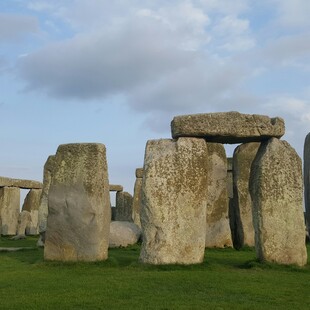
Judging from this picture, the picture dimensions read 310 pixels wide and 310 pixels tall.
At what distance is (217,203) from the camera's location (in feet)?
52.5

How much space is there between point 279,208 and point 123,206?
56.2ft

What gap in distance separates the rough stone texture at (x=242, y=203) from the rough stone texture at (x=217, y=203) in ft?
1.12

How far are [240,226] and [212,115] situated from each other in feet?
19.4

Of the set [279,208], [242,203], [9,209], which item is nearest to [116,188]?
[9,209]

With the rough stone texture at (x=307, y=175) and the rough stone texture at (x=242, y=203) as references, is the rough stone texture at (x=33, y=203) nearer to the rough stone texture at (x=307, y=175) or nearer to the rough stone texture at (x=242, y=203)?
the rough stone texture at (x=242, y=203)

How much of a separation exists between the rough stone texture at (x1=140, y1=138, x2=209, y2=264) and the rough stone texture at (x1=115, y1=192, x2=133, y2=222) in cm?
1595

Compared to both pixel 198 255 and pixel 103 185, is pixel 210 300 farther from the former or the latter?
Answer: pixel 103 185

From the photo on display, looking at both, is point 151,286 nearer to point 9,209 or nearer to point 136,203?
point 136,203

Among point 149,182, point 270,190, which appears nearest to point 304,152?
point 270,190

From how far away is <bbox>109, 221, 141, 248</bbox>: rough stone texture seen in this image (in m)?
16.5

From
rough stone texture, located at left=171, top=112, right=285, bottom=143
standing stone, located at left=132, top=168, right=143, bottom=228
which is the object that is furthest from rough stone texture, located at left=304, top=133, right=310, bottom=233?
standing stone, located at left=132, top=168, right=143, bottom=228

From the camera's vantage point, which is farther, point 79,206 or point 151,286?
point 79,206

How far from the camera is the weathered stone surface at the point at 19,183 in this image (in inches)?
1011

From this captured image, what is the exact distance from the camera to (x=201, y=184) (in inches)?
423
